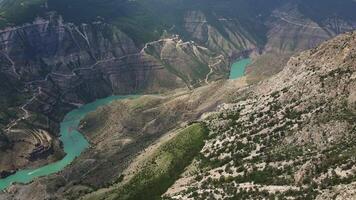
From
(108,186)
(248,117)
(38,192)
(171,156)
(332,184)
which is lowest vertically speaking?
(38,192)

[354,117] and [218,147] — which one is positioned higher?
[354,117]

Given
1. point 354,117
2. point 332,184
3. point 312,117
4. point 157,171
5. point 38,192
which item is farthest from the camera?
point 38,192

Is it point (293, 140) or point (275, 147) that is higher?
point (293, 140)

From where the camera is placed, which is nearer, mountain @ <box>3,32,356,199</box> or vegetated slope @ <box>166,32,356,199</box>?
vegetated slope @ <box>166,32,356,199</box>

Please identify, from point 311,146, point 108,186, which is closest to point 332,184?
point 311,146

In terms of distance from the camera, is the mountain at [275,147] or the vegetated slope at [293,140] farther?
the mountain at [275,147]

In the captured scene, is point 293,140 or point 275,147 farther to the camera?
point 275,147

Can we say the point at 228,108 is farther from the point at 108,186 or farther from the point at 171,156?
the point at 108,186

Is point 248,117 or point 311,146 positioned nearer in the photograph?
point 311,146
